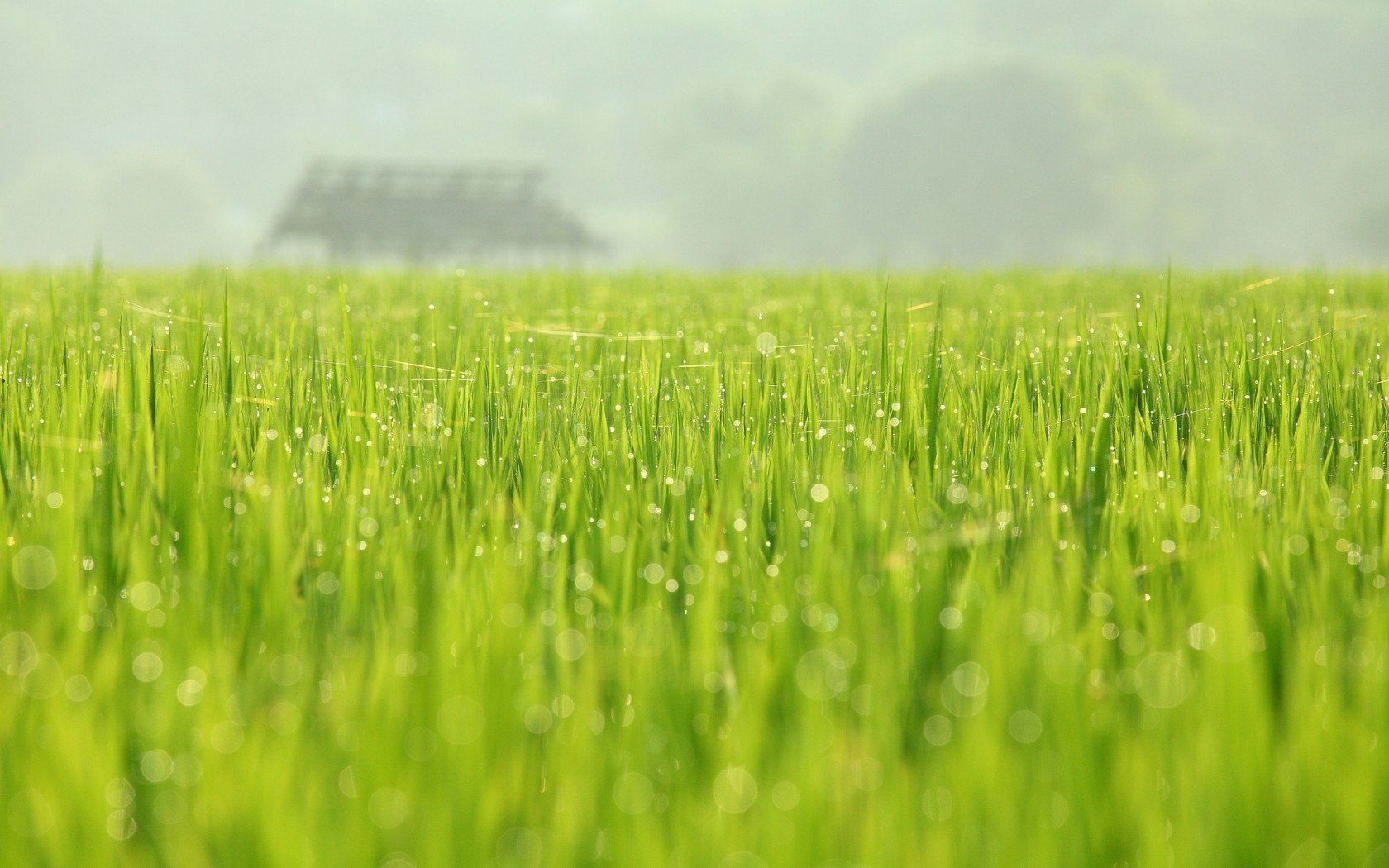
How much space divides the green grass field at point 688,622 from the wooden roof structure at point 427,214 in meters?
28.8

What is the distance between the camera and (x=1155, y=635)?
1.15m

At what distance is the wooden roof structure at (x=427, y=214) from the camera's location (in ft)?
103

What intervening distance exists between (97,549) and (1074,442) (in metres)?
1.60

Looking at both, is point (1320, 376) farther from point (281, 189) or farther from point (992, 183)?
point (281, 189)

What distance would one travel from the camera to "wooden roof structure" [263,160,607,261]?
3141cm

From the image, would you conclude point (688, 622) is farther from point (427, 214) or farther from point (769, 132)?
point (769, 132)

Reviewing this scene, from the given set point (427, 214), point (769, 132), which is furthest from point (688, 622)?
point (769, 132)

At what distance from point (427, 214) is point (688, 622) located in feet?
114

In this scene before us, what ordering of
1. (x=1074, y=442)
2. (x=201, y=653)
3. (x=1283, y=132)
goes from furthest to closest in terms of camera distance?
(x=1283, y=132)
(x=1074, y=442)
(x=201, y=653)

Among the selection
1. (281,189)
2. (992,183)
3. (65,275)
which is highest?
(281,189)

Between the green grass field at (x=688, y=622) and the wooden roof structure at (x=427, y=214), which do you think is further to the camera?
the wooden roof structure at (x=427, y=214)

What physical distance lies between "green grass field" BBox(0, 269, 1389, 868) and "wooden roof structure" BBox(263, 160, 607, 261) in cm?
2882

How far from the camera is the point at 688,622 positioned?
4.17 ft

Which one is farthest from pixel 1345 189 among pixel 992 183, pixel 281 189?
pixel 281 189
